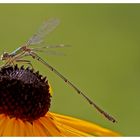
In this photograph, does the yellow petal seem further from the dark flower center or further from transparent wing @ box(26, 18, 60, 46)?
transparent wing @ box(26, 18, 60, 46)

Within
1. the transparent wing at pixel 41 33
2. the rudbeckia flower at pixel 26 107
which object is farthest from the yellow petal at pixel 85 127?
the transparent wing at pixel 41 33

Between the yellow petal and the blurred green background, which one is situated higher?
the blurred green background

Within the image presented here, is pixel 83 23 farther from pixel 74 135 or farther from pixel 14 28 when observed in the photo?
pixel 74 135

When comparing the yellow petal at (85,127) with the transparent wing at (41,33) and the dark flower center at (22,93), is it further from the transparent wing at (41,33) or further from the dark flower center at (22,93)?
the transparent wing at (41,33)

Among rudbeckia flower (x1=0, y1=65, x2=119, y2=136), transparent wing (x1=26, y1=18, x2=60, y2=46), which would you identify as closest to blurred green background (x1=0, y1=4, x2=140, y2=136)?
transparent wing (x1=26, y1=18, x2=60, y2=46)

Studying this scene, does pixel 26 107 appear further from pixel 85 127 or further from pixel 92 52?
pixel 92 52

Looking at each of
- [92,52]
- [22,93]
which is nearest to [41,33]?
[22,93]
